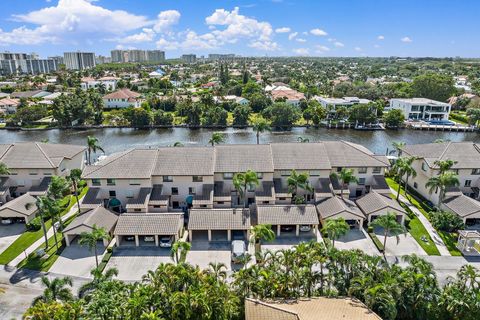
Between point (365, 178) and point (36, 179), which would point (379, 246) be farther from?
point (36, 179)

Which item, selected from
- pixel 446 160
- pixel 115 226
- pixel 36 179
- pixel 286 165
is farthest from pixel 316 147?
pixel 36 179

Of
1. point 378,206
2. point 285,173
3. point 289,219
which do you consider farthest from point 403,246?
point 285,173

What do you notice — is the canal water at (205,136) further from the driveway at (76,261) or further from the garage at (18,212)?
the driveway at (76,261)

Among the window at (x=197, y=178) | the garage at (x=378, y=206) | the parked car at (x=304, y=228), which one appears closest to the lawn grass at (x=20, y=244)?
the window at (x=197, y=178)

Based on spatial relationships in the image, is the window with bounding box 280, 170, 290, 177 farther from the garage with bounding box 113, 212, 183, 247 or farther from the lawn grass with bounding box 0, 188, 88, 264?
the lawn grass with bounding box 0, 188, 88, 264

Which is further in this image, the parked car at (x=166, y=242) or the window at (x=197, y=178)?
the window at (x=197, y=178)

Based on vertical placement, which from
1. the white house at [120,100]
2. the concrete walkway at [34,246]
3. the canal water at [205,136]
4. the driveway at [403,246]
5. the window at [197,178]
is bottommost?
the concrete walkway at [34,246]
